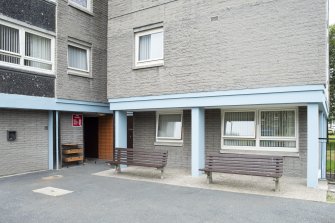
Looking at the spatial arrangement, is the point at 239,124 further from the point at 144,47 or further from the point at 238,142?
the point at 144,47

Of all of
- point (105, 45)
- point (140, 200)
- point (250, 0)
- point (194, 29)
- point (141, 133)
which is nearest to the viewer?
point (140, 200)

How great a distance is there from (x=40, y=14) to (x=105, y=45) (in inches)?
136

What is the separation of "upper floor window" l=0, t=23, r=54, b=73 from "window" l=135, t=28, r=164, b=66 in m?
3.41

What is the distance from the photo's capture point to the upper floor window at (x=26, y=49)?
976cm

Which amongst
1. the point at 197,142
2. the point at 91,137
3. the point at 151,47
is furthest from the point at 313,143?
the point at 91,137

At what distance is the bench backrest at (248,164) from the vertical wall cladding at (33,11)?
8.00 meters

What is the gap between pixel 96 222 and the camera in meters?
5.31

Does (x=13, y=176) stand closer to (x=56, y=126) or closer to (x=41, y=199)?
(x=56, y=126)

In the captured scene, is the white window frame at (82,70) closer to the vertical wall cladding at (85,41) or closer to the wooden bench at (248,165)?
the vertical wall cladding at (85,41)

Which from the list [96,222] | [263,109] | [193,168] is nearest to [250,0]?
[263,109]

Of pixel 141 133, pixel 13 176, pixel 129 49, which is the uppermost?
pixel 129 49

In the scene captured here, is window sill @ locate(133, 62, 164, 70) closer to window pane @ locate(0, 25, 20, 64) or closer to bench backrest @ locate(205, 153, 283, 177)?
bench backrest @ locate(205, 153, 283, 177)

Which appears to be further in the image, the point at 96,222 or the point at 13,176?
the point at 13,176

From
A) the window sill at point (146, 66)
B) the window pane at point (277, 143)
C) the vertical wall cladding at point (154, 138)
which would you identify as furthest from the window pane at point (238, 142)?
the window sill at point (146, 66)
